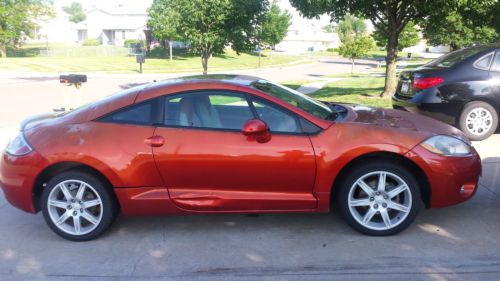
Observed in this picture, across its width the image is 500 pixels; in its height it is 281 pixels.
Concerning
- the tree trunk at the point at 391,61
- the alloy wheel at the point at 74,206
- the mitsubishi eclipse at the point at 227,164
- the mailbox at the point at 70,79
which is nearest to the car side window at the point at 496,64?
the mitsubishi eclipse at the point at 227,164

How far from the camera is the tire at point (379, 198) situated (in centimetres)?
400

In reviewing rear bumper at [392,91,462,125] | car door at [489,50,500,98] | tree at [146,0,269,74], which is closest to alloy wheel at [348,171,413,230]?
rear bumper at [392,91,462,125]

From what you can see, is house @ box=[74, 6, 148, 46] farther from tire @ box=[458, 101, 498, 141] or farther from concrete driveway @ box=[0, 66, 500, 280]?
concrete driveway @ box=[0, 66, 500, 280]

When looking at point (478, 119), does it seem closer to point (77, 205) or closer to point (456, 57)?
point (456, 57)

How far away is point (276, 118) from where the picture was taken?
4129mm

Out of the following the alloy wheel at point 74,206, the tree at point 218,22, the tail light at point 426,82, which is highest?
the tree at point 218,22

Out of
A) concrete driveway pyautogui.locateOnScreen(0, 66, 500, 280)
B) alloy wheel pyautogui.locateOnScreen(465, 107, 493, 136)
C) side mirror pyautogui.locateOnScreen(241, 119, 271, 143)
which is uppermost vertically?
side mirror pyautogui.locateOnScreen(241, 119, 271, 143)

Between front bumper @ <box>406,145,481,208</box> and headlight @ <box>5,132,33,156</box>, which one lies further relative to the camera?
headlight @ <box>5,132,33,156</box>

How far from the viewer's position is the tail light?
7324 mm

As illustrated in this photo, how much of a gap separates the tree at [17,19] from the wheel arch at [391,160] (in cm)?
5352

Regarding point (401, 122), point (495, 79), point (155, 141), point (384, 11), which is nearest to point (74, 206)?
point (155, 141)

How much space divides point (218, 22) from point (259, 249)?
1119 centimetres

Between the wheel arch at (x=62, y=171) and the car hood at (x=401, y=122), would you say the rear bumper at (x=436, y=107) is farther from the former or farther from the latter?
the wheel arch at (x=62, y=171)

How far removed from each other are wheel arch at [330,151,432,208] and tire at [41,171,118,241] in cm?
201
